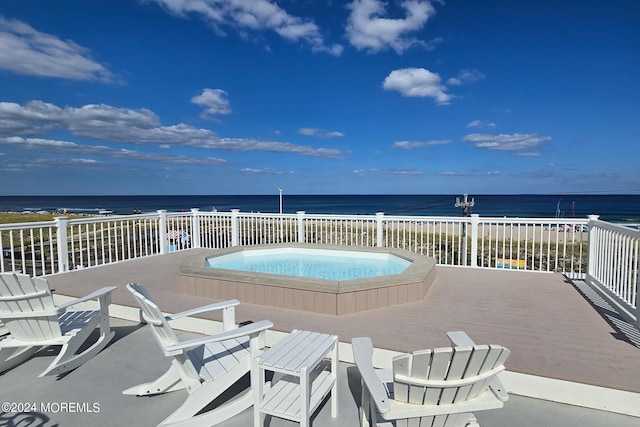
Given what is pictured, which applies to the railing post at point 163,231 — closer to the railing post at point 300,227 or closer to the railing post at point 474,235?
the railing post at point 300,227

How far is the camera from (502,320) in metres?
3.41

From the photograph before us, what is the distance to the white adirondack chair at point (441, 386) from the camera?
1.49 m

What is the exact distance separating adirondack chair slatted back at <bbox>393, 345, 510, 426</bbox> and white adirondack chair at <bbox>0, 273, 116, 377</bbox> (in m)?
2.61

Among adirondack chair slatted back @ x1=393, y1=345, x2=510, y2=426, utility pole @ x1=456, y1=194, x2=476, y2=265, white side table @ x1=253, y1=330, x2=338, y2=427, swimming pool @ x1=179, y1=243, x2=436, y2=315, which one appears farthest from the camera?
utility pole @ x1=456, y1=194, x2=476, y2=265

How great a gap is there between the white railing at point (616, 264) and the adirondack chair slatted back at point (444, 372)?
2596 mm

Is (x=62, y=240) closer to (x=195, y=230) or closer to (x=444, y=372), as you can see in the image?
(x=195, y=230)

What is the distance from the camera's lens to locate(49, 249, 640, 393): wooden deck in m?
2.51

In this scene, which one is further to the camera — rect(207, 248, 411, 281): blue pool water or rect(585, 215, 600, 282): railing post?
rect(207, 248, 411, 281): blue pool water

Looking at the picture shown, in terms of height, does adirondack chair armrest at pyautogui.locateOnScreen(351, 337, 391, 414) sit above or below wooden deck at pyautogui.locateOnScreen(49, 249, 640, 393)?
above

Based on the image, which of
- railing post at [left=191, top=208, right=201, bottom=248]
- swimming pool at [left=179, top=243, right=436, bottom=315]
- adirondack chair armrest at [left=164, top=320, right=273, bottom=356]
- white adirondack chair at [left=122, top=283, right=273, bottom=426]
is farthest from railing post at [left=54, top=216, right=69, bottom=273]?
adirondack chair armrest at [left=164, top=320, right=273, bottom=356]

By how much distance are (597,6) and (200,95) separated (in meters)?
16.0

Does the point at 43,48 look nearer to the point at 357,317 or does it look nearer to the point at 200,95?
the point at 200,95

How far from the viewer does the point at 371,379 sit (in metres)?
1.67

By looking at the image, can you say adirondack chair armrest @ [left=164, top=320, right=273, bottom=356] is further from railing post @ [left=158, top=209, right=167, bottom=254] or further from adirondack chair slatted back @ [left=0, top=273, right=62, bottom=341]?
railing post @ [left=158, top=209, right=167, bottom=254]
